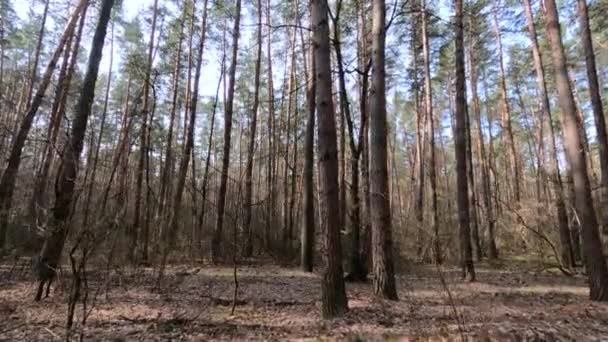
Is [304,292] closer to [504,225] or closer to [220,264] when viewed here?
[220,264]

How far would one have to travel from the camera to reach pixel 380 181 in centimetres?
554

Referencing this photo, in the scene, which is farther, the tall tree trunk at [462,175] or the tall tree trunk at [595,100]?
the tall tree trunk at [595,100]

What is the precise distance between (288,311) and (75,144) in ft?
14.1

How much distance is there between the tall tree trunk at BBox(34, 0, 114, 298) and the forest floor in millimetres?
Answer: 629

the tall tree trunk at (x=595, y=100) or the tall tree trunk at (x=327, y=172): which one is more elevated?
the tall tree trunk at (x=595, y=100)

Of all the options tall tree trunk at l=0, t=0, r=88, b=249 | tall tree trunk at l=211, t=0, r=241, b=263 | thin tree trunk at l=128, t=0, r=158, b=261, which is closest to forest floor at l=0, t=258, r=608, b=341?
Answer: thin tree trunk at l=128, t=0, r=158, b=261

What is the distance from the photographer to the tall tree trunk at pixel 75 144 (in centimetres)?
516

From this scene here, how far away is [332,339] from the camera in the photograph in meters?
3.36

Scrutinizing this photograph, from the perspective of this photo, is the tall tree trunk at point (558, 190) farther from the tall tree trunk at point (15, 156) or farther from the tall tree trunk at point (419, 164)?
the tall tree trunk at point (15, 156)

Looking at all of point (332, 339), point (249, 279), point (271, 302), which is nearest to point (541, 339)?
point (332, 339)

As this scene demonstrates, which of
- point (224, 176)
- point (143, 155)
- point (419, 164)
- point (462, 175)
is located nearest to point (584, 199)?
point (462, 175)

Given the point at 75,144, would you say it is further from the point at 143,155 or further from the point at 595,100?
the point at 595,100

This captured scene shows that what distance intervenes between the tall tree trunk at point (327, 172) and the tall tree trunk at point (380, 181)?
1.11 m

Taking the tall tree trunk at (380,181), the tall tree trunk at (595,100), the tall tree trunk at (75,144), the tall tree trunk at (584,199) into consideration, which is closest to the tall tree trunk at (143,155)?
the tall tree trunk at (75,144)
